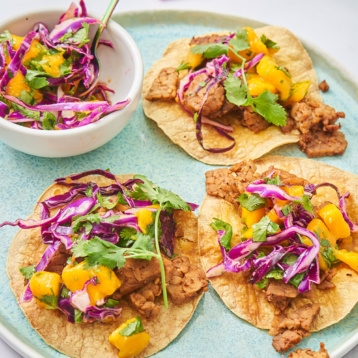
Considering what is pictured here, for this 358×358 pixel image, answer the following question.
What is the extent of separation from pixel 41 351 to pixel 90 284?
1.65 feet

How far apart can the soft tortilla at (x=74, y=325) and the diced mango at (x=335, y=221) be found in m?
0.93

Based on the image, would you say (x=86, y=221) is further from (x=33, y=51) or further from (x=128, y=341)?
(x=33, y=51)

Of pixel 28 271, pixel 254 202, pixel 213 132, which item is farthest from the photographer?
pixel 213 132

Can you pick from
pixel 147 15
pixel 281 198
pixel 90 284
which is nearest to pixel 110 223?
pixel 90 284

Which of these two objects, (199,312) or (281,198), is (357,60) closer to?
(281,198)

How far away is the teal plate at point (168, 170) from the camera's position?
12.1 feet

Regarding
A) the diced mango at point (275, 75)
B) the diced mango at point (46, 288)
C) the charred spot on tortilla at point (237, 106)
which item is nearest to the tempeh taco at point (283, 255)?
the charred spot on tortilla at point (237, 106)

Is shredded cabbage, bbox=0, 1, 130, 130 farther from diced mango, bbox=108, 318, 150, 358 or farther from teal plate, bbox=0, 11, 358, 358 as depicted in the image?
diced mango, bbox=108, 318, 150, 358

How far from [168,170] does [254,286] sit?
1054 millimetres

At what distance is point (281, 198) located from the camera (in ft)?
12.7

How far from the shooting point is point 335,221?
12.8ft

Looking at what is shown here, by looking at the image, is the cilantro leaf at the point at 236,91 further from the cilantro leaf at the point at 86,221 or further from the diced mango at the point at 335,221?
the cilantro leaf at the point at 86,221

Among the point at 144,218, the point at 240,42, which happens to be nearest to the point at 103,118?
the point at 144,218

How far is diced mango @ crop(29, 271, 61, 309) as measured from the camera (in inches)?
139
